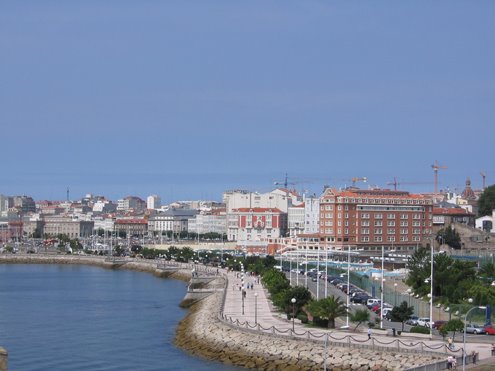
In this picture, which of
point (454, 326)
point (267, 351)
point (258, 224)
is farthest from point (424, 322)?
point (258, 224)

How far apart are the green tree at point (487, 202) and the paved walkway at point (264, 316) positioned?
62.5m

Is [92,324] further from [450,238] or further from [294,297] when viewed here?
[450,238]

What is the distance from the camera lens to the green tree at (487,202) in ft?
405

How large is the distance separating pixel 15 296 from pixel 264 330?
33490 mm

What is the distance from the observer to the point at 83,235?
653 ft

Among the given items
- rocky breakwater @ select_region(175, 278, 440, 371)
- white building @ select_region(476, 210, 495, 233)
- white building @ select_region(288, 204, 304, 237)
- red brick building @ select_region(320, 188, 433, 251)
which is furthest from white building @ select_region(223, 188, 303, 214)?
rocky breakwater @ select_region(175, 278, 440, 371)

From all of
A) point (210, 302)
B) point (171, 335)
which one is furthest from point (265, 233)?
point (171, 335)

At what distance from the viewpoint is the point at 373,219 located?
101 m

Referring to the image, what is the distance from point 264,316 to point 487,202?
8479 cm

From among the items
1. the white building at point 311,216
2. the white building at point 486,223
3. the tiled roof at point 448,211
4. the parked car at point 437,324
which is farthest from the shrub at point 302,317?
the tiled roof at point 448,211

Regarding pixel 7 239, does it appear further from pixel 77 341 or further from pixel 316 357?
pixel 316 357

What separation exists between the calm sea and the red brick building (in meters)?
19.8

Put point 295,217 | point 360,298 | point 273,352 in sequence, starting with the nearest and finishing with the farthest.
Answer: point 273,352 < point 360,298 < point 295,217

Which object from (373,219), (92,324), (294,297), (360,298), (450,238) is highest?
(373,219)
